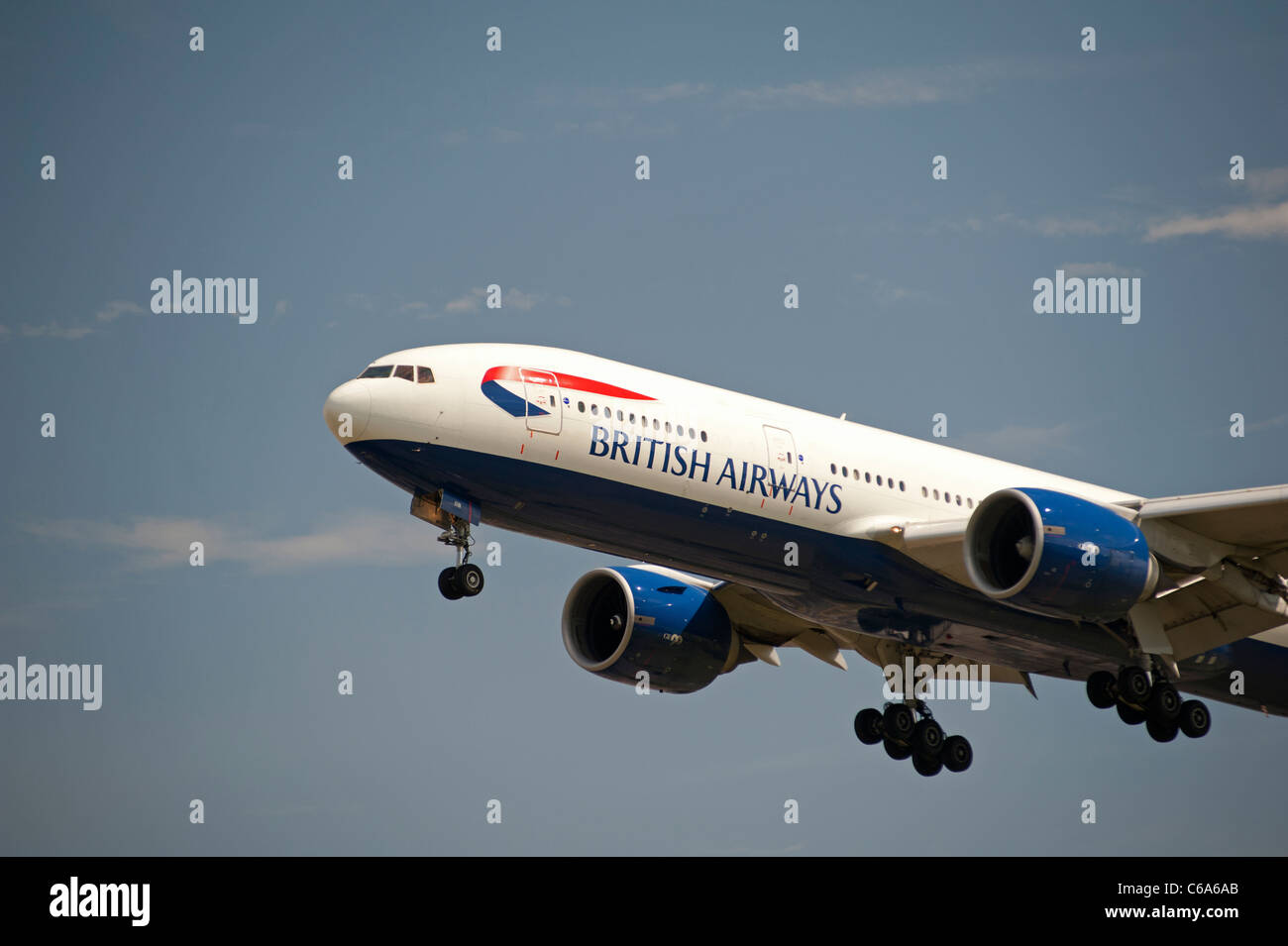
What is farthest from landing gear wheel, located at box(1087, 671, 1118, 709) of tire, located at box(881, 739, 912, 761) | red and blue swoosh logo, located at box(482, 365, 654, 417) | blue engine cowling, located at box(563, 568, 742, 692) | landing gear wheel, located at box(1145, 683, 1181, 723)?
red and blue swoosh logo, located at box(482, 365, 654, 417)

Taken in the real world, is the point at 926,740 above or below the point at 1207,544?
below

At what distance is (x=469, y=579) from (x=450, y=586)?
34cm

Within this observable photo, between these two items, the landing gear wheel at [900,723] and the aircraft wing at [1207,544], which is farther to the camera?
the landing gear wheel at [900,723]

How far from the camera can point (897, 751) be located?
133 feet

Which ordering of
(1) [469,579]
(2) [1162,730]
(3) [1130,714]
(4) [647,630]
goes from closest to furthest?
1. (1) [469,579]
2. (2) [1162,730]
3. (3) [1130,714]
4. (4) [647,630]

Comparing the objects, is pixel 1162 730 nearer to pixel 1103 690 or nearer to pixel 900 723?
pixel 1103 690

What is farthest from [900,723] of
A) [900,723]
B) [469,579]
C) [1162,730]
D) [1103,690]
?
[469,579]

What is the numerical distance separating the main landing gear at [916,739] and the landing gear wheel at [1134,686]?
5133 millimetres

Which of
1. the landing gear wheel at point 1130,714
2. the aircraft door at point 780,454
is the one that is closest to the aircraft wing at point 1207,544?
the aircraft door at point 780,454

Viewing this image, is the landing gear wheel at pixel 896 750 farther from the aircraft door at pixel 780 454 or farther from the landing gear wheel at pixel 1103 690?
the aircraft door at pixel 780 454

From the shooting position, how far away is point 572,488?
31500 millimetres

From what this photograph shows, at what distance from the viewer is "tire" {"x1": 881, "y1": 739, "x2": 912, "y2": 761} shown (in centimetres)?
4044

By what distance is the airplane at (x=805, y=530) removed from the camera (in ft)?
A: 103
